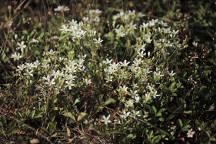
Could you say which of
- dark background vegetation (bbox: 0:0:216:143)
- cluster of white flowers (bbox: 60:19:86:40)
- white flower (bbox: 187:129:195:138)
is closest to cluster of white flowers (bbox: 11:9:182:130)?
cluster of white flowers (bbox: 60:19:86:40)

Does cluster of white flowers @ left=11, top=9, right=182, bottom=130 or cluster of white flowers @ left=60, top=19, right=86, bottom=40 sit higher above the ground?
cluster of white flowers @ left=60, top=19, right=86, bottom=40

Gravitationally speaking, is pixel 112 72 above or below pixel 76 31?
below

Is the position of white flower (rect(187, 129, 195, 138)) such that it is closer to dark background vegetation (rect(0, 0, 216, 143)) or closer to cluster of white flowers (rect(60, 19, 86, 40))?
dark background vegetation (rect(0, 0, 216, 143))

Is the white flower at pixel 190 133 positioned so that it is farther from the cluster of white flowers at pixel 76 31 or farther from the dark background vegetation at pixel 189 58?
the cluster of white flowers at pixel 76 31

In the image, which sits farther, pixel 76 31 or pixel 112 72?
pixel 76 31

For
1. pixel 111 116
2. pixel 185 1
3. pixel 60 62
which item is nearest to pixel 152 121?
pixel 111 116

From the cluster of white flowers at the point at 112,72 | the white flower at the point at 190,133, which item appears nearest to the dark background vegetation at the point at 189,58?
the white flower at the point at 190,133

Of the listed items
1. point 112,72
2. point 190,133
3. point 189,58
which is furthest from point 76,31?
point 190,133

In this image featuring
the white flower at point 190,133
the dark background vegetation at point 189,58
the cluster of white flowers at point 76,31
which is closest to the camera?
the white flower at point 190,133

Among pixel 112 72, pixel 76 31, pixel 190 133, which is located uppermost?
pixel 76 31

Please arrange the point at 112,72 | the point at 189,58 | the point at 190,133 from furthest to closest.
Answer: the point at 189,58 < the point at 112,72 < the point at 190,133

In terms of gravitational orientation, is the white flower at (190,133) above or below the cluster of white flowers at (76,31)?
below

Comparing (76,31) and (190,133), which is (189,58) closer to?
(190,133)

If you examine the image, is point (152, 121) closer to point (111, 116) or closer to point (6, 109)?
point (111, 116)
